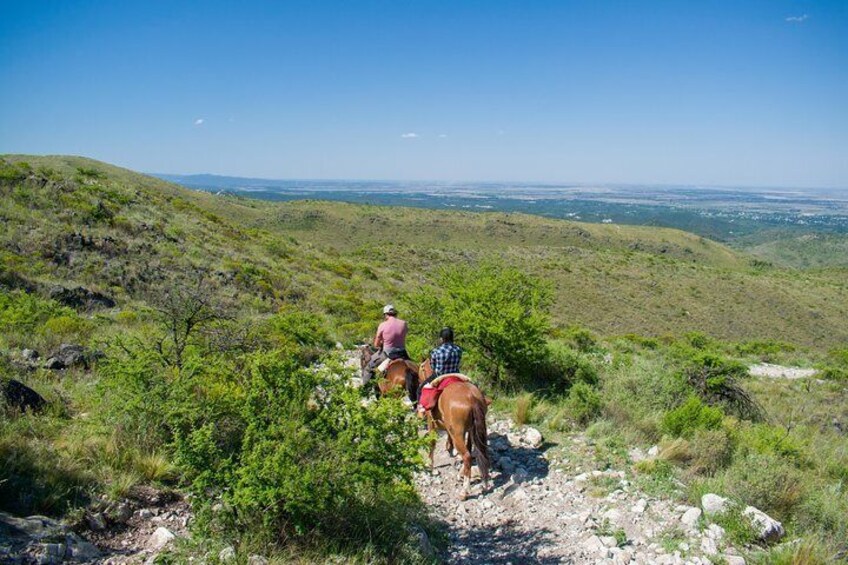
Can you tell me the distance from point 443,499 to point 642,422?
3.76 m

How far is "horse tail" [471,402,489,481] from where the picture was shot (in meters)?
6.45

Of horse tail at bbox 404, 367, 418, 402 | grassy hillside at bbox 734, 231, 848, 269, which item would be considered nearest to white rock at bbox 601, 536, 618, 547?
horse tail at bbox 404, 367, 418, 402

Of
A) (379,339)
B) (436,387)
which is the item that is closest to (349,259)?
(379,339)

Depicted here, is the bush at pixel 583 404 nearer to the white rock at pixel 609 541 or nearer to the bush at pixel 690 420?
the bush at pixel 690 420

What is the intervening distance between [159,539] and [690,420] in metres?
7.36

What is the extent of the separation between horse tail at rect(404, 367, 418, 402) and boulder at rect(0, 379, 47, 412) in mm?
5023

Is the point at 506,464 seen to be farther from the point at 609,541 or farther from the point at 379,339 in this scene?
the point at 379,339

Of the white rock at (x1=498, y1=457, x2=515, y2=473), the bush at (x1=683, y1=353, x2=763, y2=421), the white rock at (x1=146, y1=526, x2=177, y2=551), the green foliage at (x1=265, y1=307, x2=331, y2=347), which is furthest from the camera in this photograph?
the green foliage at (x1=265, y1=307, x2=331, y2=347)

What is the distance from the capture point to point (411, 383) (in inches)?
338

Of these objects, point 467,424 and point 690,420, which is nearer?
point 467,424

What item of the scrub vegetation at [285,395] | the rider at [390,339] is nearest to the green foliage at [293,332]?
the scrub vegetation at [285,395]

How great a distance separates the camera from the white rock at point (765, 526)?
16.2ft

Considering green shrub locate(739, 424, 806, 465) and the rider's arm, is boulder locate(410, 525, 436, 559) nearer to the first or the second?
the rider's arm

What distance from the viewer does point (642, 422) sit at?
806 cm
